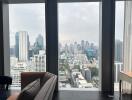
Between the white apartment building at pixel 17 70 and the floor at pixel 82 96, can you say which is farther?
the white apartment building at pixel 17 70

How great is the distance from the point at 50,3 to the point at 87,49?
5.25ft

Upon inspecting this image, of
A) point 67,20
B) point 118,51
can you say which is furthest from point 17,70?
point 118,51

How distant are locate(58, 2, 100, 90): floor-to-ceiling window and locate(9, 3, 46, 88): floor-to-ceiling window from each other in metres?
0.53

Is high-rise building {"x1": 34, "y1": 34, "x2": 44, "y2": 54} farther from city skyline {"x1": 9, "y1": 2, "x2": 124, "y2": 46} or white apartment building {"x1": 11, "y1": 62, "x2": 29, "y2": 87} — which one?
white apartment building {"x1": 11, "y1": 62, "x2": 29, "y2": 87}

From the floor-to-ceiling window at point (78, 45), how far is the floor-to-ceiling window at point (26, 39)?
528mm

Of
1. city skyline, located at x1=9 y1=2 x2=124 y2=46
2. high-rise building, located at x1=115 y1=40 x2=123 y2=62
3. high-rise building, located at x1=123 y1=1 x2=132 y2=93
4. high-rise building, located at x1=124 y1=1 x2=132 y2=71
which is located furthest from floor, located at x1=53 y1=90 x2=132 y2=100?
city skyline, located at x1=9 y1=2 x2=124 y2=46

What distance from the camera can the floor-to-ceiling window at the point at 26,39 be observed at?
17.5 feet

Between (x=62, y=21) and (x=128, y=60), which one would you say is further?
(x=62, y=21)

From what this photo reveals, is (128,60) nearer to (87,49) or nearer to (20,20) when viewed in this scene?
(87,49)

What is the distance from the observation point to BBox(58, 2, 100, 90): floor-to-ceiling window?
5254 millimetres

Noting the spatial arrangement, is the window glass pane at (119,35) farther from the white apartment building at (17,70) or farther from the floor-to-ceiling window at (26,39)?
the white apartment building at (17,70)

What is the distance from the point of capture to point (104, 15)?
5.09 metres

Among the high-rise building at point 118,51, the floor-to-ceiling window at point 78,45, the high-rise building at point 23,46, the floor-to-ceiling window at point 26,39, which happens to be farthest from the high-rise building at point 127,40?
the high-rise building at point 23,46

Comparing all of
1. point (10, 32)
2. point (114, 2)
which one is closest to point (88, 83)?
point (114, 2)
